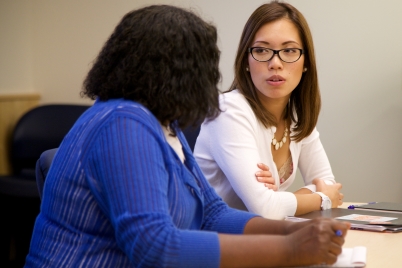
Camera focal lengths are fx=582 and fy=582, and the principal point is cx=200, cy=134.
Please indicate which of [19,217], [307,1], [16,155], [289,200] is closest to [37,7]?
[16,155]

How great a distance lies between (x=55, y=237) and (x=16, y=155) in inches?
113

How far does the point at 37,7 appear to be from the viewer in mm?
4312

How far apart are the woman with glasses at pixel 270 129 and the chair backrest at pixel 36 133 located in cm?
200

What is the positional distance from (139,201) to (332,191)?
3.93 ft

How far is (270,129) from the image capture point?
2182 millimetres

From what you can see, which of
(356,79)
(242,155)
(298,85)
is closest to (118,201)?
(242,155)

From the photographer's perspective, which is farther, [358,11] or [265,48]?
[358,11]

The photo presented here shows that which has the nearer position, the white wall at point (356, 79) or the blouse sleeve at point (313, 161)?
the blouse sleeve at point (313, 161)

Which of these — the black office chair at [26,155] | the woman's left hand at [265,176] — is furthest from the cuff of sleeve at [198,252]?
the black office chair at [26,155]

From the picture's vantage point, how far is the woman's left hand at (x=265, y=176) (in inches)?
76.2

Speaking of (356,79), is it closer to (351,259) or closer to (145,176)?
(351,259)

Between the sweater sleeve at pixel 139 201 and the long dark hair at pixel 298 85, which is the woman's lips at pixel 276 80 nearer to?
the long dark hair at pixel 298 85

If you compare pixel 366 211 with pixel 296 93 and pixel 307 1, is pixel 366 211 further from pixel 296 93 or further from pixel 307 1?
pixel 307 1

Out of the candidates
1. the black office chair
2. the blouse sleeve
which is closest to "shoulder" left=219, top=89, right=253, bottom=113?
the blouse sleeve
